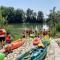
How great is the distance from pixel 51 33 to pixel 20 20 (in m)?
81.6

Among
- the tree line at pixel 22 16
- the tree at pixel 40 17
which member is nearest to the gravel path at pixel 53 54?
the tree line at pixel 22 16

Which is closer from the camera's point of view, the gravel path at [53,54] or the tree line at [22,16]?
the gravel path at [53,54]

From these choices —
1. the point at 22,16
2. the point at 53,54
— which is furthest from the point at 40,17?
the point at 53,54

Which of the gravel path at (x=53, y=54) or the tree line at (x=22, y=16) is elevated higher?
the tree line at (x=22, y=16)

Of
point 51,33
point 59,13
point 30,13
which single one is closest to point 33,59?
point 51,33

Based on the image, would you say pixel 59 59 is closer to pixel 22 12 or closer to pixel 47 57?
pixel 47 57

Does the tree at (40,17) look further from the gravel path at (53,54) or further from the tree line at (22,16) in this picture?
the gravel path at (53,54)

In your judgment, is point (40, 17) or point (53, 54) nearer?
point (53, 54)

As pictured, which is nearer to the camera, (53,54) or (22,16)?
(53,54)

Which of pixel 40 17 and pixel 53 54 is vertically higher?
pixel 40 17

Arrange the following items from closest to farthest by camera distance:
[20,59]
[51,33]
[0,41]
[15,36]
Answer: [20,59] < [0,41] < [15,36] < [51,33]

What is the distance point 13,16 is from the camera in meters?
104

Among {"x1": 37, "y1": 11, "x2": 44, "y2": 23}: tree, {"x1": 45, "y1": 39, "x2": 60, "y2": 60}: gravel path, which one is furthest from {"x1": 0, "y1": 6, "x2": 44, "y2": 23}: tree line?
{"x1": 45, "y1": 39, "x2": 60, "y2": 60}: gravel path

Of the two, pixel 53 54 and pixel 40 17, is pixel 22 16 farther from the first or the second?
pixel 53 54
